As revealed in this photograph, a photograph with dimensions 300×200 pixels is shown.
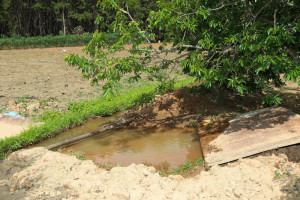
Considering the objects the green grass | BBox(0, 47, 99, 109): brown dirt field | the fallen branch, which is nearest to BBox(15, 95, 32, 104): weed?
BBox(0, 47, 99, 109): brown dirt field

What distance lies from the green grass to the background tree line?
2332cm

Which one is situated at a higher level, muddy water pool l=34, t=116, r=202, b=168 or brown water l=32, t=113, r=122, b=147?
muddy water pool l=34, t=116, r=202, b=168

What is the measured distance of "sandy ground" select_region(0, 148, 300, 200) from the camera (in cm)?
502

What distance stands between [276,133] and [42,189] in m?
4.93

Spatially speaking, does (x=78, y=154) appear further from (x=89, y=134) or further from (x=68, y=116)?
(x=68, y=116)

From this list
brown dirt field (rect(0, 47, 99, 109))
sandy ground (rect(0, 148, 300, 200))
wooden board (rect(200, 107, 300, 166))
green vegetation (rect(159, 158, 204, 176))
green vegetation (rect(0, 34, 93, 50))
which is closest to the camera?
sandy ground (rect(0, 148, 300, 200))

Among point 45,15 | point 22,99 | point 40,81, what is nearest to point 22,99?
point 22,99

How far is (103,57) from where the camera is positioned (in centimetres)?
717

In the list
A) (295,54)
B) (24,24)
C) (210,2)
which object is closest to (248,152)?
(295,54)

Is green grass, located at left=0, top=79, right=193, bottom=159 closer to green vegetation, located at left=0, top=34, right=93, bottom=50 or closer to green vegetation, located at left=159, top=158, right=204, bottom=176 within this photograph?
green vegetation, located at left=159, top=158, right=204, bottom=176

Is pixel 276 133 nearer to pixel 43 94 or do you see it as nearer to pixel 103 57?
pixel 103 57

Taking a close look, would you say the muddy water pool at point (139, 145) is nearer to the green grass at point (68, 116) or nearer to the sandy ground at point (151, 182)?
the green grass at point (68, 116)

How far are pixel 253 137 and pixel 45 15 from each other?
137 feet

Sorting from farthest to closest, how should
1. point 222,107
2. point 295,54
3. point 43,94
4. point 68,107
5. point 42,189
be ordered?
point 43,94, point 68,107, point 222,107, point 295,54, point 42,189
